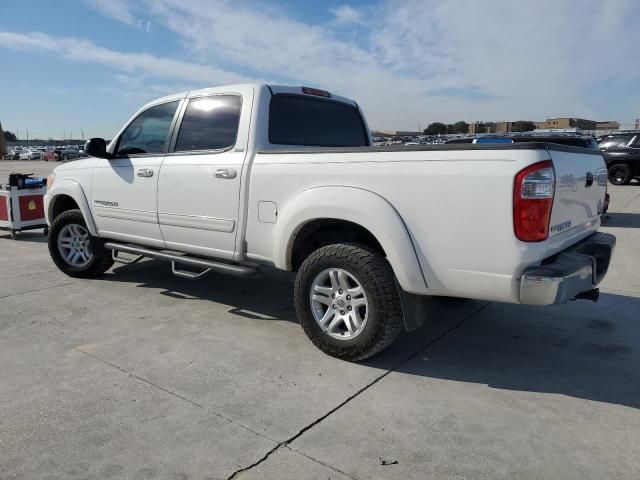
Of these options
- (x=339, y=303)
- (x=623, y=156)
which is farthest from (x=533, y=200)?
(x=623, y=156)

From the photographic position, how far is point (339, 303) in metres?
3.64

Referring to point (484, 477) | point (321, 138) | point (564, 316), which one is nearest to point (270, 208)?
point (321, 138)

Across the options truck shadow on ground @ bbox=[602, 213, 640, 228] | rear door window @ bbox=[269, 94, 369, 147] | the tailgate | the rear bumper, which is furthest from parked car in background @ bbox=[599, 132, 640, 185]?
the rear bumper

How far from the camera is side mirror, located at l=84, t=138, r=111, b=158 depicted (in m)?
5.13

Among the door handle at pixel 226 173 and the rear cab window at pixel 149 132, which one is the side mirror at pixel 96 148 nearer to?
the rear cab window at pixel 149 132

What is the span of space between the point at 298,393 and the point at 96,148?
3413mm

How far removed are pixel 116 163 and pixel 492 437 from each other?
168 inches

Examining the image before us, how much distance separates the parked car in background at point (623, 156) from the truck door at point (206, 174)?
15.3 m

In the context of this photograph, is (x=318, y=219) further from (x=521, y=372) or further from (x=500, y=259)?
(x=521, y=372)

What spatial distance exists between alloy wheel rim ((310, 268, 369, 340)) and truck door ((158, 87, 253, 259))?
907 mm

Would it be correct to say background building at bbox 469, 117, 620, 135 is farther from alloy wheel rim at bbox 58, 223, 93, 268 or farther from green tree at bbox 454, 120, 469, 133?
alloy wheel rim at bbox 58, 223, 93, 268

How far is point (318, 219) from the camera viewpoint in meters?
3.65

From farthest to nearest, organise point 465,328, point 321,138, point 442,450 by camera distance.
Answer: point 321,138
point 465,328
point 442,450

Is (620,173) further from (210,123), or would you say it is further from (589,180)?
(210,123)
